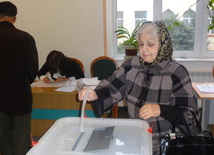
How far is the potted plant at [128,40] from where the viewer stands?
382 centimetres

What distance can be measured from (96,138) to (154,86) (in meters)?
0.51

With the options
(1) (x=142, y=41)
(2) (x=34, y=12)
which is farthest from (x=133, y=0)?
(1) (x=142, y=41)

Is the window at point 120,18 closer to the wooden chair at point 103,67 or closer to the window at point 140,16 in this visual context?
the window at point 140,16

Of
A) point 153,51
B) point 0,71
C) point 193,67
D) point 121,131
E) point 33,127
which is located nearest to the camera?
point 121,131

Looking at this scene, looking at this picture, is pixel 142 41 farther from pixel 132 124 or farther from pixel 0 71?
pixel 0 71

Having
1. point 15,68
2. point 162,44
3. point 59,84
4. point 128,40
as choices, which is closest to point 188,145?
point 162,44

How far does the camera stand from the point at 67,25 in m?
3.92

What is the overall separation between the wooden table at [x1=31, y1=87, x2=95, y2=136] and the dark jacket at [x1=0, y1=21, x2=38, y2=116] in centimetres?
55

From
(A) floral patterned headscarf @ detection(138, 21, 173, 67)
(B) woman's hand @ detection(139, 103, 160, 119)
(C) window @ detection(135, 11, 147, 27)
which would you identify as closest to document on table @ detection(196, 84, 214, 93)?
(A) floral patterned headscarf @ detection(138, 21, 173, 67)

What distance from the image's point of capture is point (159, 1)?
406 cm

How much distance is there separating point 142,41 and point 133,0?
9.72 ft

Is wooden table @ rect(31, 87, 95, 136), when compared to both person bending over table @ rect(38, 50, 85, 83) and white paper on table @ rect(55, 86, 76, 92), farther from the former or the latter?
person bending over table @ rect(38, 50, 85, 83)

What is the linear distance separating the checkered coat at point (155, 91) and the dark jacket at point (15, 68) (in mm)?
999

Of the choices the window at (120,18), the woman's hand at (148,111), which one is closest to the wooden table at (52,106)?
the woman's hand at (148,111)
